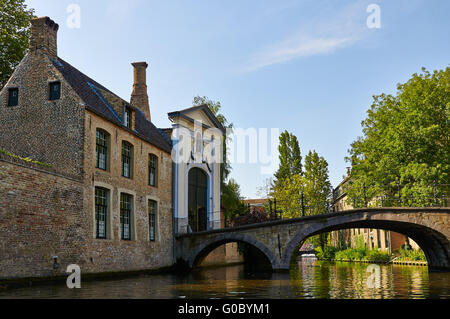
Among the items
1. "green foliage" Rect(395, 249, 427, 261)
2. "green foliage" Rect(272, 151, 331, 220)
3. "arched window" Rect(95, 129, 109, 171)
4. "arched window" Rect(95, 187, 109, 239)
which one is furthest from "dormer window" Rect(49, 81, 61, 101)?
"green foliage" Rect(272, 151, 331, 220)

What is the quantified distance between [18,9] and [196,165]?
10.1 meters

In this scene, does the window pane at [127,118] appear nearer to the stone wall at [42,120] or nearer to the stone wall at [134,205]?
the stone wall at [134,205]

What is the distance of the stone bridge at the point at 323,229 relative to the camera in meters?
17.2

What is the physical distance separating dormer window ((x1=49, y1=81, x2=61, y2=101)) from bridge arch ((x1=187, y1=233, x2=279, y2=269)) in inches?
334

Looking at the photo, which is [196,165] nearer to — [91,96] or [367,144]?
[91,96]

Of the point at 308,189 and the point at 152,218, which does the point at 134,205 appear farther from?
the point at 308,189

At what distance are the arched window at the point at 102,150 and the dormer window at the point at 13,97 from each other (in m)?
2.78

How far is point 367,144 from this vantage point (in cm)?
2312

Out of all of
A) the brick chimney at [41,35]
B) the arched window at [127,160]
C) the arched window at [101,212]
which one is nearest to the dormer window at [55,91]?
the brick chimney at [41,35]

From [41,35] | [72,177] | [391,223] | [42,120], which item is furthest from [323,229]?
[41,35]

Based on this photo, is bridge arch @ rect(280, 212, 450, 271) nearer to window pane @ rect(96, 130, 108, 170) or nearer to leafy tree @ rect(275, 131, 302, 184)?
window pane @ rect(96, 130, 108, 170)

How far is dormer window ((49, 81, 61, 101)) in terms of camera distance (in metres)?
A: 14.6
